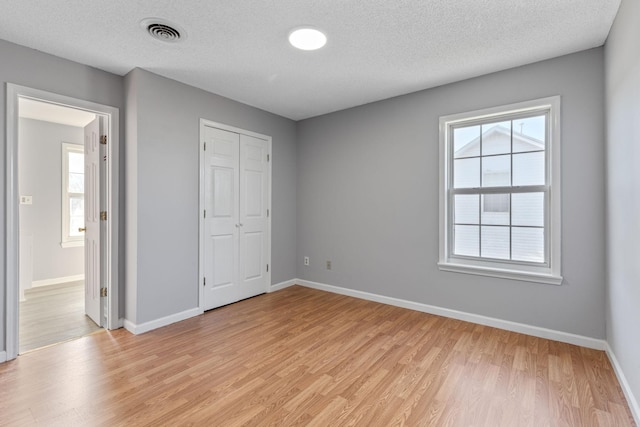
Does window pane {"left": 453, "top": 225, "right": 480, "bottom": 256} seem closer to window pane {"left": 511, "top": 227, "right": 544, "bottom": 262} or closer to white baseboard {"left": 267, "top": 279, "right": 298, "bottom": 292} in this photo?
window pane {"left": 511, "top": 227, "right": 544, "bottom": 262}

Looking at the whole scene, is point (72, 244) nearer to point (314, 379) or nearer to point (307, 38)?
point (314, 379)

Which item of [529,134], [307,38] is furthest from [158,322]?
[529,134]

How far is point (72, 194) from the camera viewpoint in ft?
16.4

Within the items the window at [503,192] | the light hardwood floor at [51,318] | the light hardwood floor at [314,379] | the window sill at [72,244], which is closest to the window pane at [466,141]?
the window at [503,192]

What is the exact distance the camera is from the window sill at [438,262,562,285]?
276 centimetres

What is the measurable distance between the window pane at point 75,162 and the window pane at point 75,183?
0.22 ft

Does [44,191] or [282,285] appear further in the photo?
[44,191]

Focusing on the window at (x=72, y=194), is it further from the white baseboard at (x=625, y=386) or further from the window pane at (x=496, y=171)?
the white baseboard at (x=625, y=386)

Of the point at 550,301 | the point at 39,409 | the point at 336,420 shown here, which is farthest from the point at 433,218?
the point at 39,409

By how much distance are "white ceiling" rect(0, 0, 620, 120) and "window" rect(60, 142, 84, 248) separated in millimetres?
2837

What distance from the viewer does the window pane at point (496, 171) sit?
9.99 ft

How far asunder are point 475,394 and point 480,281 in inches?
54.7

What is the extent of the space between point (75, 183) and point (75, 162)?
0.34m

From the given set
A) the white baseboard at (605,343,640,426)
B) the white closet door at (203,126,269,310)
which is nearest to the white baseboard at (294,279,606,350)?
the white baseboard at (605,343,640,426)
